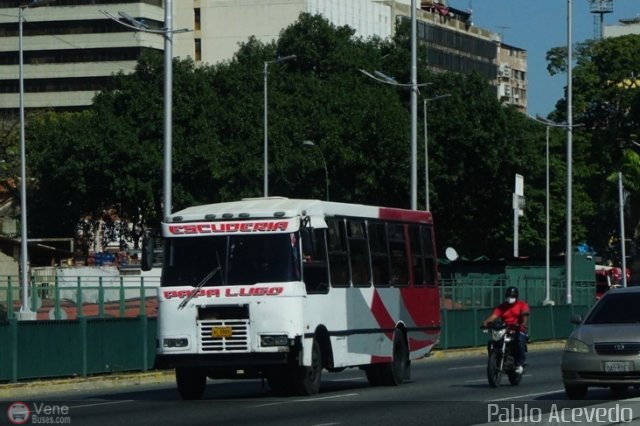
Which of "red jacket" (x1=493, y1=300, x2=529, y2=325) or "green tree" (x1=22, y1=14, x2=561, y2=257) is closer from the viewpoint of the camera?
"red jacket" (x1=493, y1=300, x2=529, y2=325)

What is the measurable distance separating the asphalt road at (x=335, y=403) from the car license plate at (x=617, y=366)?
46 centimetres

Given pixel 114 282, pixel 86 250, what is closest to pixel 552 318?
pixel 114 282

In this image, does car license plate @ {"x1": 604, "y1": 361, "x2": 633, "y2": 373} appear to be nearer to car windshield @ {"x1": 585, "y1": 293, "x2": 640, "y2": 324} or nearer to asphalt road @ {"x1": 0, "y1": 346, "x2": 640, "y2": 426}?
asphalt road @ {"x1": 0, "y1": 346, "x2": 640, "y2": 426}

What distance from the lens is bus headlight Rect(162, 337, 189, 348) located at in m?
24.9

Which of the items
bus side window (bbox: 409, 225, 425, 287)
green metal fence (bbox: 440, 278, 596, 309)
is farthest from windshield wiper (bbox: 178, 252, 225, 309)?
green metal fence (bbox: 440, 278, 596, 309)

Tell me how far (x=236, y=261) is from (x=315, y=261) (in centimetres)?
131

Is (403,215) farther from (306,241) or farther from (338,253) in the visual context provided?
(306,241)

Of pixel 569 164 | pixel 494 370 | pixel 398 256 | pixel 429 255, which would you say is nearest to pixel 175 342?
pixel 494 370

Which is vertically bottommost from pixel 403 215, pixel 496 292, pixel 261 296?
pixel 496 292

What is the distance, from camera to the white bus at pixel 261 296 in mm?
24734

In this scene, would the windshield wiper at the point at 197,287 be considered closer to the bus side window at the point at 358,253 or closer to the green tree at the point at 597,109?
the bus side window at the point at 358,253

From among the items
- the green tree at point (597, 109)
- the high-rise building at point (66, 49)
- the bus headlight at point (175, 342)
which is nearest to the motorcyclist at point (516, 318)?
the bus headlight at point (175, 342)

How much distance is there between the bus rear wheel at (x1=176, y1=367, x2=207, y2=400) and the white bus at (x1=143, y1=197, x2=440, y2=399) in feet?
0.05

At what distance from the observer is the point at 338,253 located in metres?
26.8
